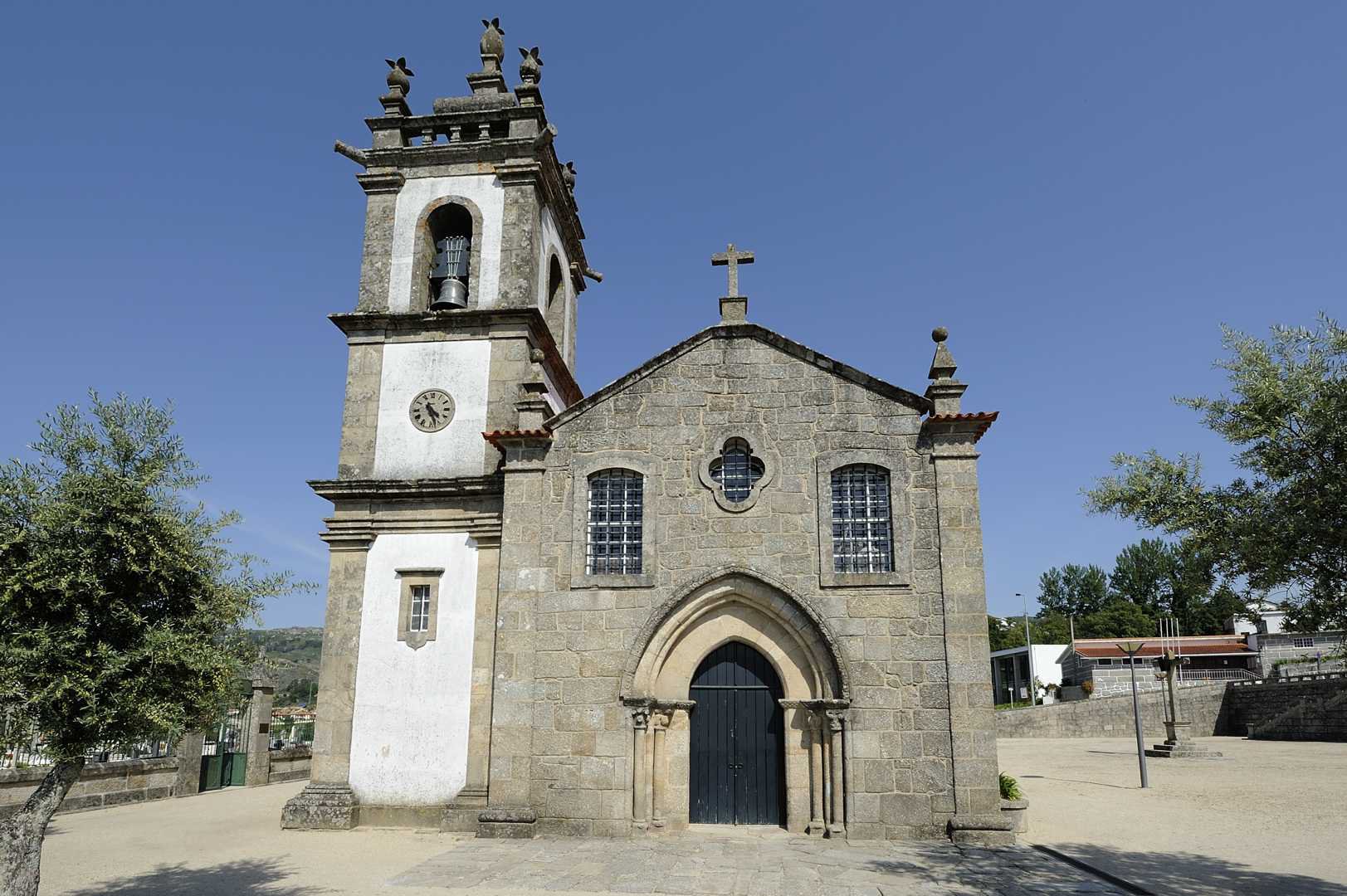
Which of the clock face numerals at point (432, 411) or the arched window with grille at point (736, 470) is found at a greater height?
the clock face numerals at point (432, 411)

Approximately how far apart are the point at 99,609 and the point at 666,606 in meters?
7.20

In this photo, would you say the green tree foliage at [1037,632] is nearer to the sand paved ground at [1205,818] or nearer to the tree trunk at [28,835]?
the sand paved ground at [1205,818]

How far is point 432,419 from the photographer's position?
1495 centimetres

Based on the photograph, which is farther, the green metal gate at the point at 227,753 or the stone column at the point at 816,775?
the green metal gate at the point at 227,753

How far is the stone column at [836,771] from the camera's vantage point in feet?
38.5

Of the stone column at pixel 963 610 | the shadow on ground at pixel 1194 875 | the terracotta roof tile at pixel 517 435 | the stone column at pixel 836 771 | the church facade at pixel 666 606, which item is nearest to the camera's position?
the shadow on ground at pixel 1194 875

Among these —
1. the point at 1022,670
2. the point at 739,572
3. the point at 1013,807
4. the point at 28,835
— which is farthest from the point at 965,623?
the point at 1022,670

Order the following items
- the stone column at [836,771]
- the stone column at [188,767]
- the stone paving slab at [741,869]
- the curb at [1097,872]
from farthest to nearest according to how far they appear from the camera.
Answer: the stone column at [188,767] < the stone column at [836,771] < the stone paving slab at [741,869] < the curb at [1097,872]

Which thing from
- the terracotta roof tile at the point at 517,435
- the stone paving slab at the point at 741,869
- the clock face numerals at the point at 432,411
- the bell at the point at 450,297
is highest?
the bell at the point at 450,297

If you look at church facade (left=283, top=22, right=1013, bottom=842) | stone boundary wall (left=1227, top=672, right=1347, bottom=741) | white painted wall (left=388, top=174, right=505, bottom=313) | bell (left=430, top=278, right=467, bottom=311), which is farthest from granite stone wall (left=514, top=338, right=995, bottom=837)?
stone boundary wall (left=1227, top=672, right=1347, bottom=741)

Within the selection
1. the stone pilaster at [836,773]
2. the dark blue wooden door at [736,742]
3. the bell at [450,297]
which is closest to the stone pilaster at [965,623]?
the stone pilaster at [836,773]

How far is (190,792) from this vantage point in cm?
1855

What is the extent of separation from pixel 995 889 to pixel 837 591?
14.4 ft

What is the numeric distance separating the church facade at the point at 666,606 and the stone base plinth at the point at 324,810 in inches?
1.4
